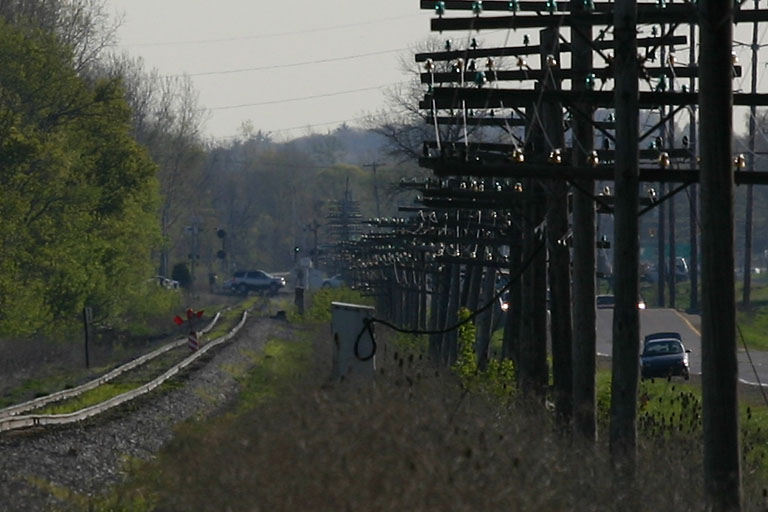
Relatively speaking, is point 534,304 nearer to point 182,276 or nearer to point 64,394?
point 64,394

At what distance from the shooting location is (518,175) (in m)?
18.3

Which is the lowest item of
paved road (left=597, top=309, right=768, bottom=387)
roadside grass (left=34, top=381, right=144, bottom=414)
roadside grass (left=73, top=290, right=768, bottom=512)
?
paved road (left=597, top=309, right=768, bottom=387)

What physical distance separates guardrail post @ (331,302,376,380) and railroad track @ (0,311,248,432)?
5.24 meters

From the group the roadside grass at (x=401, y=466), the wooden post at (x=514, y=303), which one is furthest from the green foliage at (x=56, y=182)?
the roadside grass at (x=401, y=466)

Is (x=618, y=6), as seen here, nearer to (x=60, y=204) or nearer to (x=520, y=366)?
(x=520, y=366)

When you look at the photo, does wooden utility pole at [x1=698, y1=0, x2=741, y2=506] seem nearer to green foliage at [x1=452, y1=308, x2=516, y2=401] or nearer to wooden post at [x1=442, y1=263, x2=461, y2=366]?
green foliage at [x1=452, y1=308, x2=516, y2=401]

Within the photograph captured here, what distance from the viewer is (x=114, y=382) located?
4172cm

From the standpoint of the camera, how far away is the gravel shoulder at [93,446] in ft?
67.7

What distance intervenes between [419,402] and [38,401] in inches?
682

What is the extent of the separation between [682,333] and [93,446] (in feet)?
160

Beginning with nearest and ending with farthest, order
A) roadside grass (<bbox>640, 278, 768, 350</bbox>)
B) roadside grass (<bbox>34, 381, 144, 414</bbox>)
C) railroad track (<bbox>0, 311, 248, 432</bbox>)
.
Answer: railroad track (<bbox>0, 311, 248, 432</bbox>) < roadside grass (<bbox>34, 381, 144, 414</bbox>) < roadside grass (<bbox>640, 278, 768, 350</bbox>)

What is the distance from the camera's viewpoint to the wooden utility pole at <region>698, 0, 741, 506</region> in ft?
42.1

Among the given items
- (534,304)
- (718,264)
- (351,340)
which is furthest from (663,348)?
(718,264)

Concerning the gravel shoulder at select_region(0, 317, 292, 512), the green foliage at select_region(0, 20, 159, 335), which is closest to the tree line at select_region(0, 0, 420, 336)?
the green foliage at select_region(0, 20, 159, 335)
